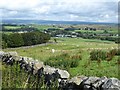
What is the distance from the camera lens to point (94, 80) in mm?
8875

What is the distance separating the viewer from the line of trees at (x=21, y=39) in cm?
5428

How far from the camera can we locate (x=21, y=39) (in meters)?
58.2

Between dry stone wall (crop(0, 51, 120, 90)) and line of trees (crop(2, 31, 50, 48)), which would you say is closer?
dry stone wall (crop(0, 51, 120, 90))

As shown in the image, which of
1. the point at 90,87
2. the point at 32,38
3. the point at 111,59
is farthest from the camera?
the point at 32,38

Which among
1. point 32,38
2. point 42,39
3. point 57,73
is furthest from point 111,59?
point 42,39

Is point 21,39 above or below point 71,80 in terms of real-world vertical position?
below

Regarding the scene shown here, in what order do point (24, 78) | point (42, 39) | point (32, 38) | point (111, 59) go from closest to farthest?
point (24, 78)
point (111, 59)
point (32, 38)
point (42, 39)

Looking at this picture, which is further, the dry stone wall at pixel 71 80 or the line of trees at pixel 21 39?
the line of trees at pixel 21 39

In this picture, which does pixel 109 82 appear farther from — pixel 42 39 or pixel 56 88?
pixel 42 39

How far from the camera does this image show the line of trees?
178 feet

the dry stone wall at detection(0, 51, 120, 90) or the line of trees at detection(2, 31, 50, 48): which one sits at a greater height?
the dry stone wall at detection(0, 51, 120, 90)

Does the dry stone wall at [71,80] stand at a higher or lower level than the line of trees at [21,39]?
higher

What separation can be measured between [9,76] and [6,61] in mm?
4924

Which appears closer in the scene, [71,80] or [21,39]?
[71,80]
